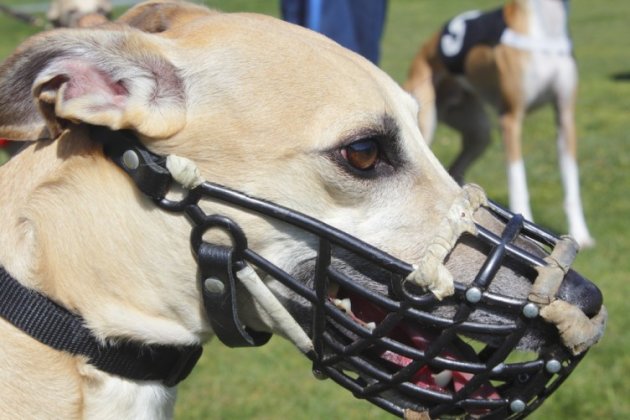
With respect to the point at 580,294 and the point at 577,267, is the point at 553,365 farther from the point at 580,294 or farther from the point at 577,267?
the point at 577,267

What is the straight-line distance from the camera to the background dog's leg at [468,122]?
24.8 ft

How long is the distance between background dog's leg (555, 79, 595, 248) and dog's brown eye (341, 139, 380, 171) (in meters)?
4.41

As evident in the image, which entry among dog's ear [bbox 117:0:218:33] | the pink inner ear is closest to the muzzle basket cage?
the pink inner ear

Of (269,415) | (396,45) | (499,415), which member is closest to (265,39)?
(499,415)

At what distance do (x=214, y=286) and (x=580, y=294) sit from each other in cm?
82

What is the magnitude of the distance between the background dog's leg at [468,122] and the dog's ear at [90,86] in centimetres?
561

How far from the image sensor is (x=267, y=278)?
208 cm

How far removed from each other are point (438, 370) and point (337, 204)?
497 millimetres

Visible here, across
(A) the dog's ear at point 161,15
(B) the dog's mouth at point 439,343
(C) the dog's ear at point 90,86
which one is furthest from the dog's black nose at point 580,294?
(A) the dog's ear at point 161,15

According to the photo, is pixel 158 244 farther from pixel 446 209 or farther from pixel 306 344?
pixel 446 209

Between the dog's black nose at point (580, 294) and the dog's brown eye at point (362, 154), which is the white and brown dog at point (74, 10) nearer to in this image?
the dog's brown eye at point (362, 154)

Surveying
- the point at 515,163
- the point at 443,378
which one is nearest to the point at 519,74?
the point at 515,163

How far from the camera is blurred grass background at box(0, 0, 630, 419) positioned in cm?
412

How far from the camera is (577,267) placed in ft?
18.9
